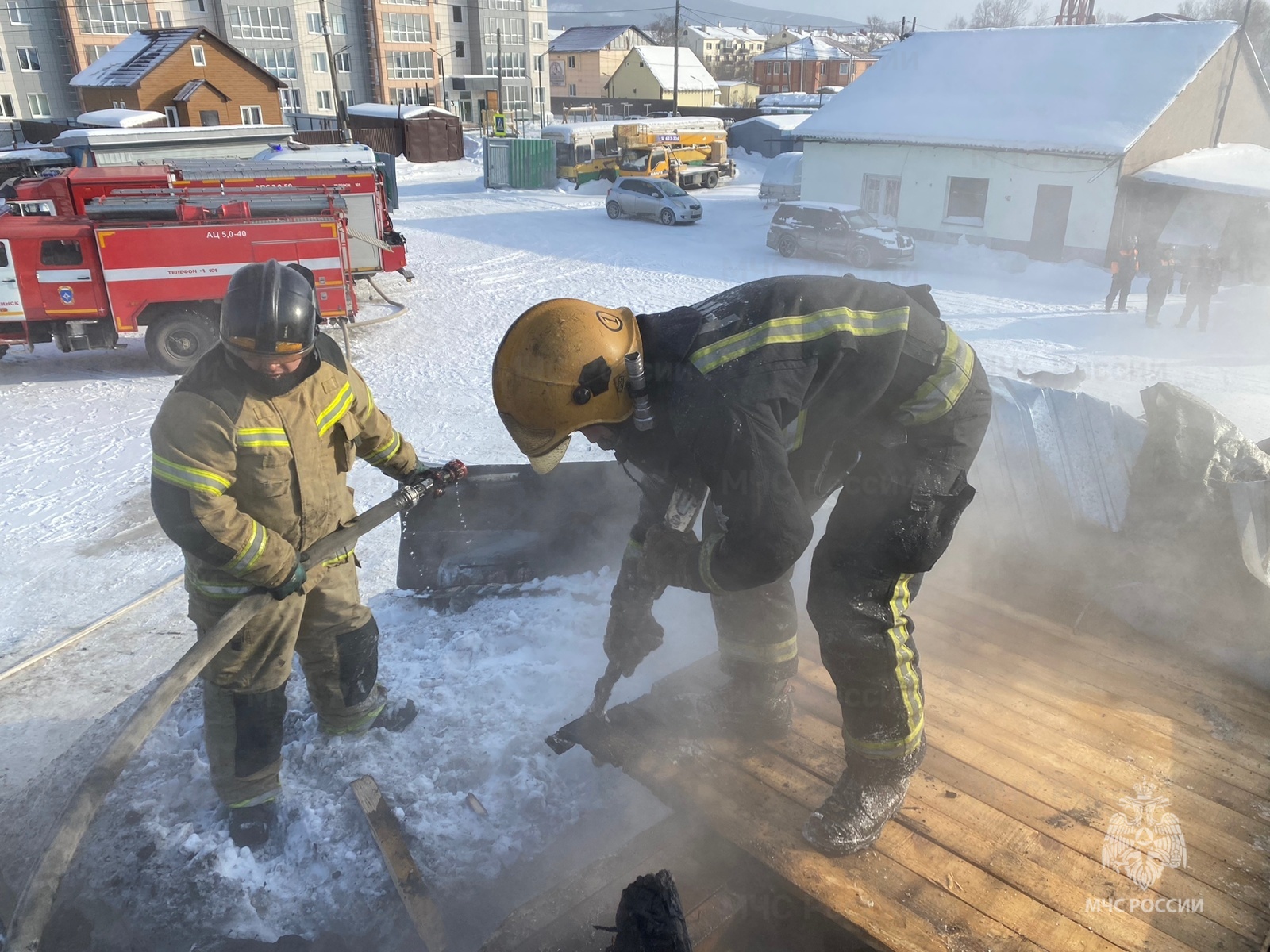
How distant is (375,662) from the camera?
3.56m

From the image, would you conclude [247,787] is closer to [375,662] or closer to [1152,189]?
[375,662]

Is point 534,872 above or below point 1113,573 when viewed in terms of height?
below

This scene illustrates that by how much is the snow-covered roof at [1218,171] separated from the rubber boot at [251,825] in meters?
18.9

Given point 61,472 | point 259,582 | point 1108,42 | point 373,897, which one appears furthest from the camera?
point 1108,42

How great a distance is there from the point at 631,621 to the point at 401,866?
118cm

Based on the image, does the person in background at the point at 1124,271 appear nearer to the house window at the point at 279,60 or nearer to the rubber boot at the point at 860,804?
the rubber boot at the point at 860,804

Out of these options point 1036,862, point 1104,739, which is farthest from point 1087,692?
point 1036,862

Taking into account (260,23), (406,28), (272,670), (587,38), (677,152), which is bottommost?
(272,670)

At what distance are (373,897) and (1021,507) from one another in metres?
3.51

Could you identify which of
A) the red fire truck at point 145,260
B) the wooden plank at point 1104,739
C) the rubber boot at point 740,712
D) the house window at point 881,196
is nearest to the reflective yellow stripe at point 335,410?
the rubber boot at point 740,712

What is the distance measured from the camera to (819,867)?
2494 mm

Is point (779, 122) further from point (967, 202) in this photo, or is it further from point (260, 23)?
point (260, 23)

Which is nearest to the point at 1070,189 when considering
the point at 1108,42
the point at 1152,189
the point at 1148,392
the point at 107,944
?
the point at 1152,189

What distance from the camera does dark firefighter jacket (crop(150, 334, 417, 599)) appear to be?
8.58 feet
